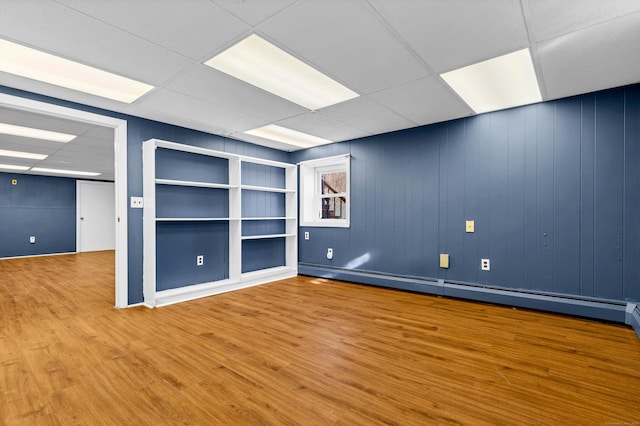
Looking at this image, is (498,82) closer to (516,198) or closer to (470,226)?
(516,198)

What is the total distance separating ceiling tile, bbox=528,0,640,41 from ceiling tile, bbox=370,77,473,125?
2.85 feet

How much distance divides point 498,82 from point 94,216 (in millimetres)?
10910

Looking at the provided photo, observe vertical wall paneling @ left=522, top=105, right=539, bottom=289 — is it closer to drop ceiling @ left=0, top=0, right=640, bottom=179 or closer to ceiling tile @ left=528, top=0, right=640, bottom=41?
drop ceiling @ left=0, top=0, right=640, bottom=179

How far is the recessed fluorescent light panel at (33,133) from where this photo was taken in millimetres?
4214

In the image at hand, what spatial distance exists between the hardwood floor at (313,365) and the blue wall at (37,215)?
20.4 feet

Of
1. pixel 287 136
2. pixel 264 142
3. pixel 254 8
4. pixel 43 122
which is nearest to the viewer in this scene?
pixel 254 8

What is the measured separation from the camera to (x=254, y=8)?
5.73 feet

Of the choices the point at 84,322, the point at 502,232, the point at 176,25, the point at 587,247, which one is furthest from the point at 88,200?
the point at 587,247

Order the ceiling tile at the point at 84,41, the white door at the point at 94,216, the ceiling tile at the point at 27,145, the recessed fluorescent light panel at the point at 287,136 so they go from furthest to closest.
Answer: the white door at the point at 94,216 → the ceiling tile at the point at 27,145 → the recessed fluorescent light panel at the point at 287,136 → the ceiling tile at the point at 84,41

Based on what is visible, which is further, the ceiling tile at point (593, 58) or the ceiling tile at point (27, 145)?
the ceiling tile at point (27, 145)

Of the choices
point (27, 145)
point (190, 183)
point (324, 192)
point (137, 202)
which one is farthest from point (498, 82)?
point (27, 145)

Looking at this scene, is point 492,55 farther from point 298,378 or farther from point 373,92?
point 298,378

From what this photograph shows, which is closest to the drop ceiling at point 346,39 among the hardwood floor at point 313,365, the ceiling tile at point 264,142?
the ceiling tile at point 264,142

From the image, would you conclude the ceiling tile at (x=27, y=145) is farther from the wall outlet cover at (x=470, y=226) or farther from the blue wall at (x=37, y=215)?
the wall outlet cover at (x=470, y=226)
